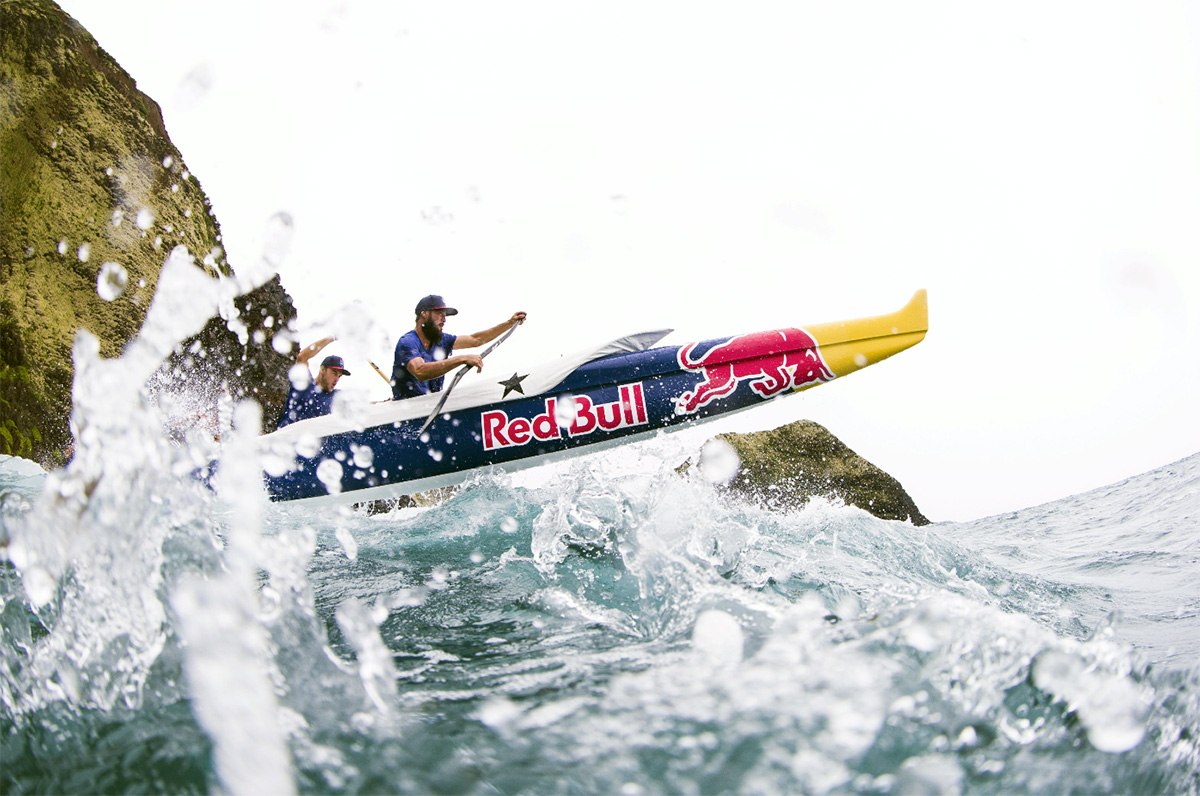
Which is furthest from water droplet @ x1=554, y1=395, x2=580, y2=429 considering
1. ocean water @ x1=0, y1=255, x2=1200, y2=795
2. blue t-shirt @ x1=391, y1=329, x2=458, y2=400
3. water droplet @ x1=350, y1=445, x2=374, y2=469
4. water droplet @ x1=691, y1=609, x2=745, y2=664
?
water droplet @ x1=691, y1=609, x2=745, y2=664

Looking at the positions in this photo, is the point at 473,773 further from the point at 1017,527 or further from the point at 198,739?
the point at 1017,527

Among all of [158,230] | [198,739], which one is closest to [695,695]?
[198,739]

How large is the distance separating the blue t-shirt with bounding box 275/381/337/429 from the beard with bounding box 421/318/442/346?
1.09m

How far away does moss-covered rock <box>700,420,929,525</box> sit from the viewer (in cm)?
824

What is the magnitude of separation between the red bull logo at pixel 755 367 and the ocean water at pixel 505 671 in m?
2.09

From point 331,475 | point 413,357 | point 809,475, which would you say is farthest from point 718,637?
point 809,475

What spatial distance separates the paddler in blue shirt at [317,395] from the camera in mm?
5598

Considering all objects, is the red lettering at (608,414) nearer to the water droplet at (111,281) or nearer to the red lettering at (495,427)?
the red lettering at (495,427)

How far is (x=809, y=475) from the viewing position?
8.36 metres

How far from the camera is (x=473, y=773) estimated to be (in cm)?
140

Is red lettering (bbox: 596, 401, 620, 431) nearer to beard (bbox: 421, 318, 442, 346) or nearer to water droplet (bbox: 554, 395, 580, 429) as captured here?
water droplet (bbox: 554, 395, 580, 429)

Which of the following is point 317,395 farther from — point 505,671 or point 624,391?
point 505,671

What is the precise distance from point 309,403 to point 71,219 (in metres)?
5.26

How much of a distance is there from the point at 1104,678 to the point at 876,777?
2.84 feet
